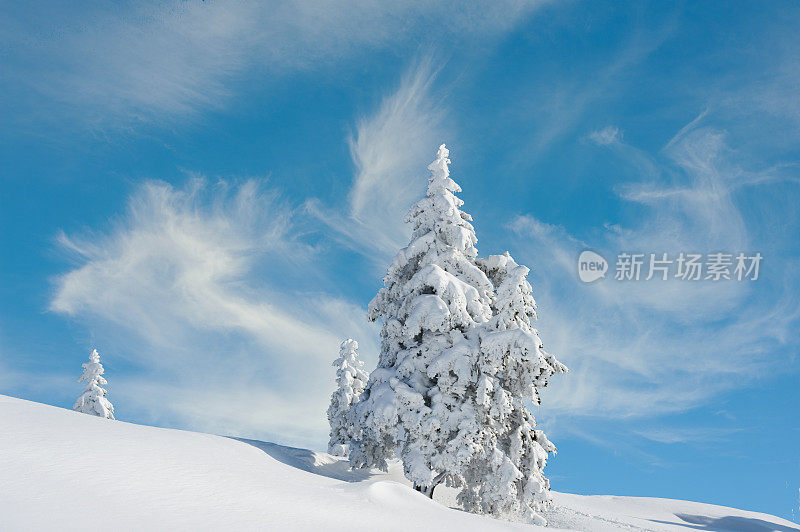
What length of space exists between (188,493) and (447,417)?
37.8 ft

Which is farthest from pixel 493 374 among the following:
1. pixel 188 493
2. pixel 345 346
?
pixel 345 346

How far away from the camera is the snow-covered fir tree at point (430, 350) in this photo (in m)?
17.5

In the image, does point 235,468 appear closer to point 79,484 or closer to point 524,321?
point 79,484

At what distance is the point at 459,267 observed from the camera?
2047 centimetres

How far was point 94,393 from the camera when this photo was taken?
36.1 metres

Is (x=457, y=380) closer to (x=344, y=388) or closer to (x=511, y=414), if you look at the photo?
(x=511, y=414)

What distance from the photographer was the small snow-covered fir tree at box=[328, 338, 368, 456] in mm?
33875

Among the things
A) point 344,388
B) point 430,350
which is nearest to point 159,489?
point 430,350

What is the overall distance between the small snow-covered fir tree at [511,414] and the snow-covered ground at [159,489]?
8.18 m
